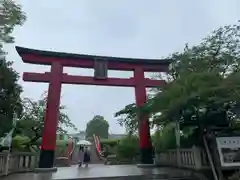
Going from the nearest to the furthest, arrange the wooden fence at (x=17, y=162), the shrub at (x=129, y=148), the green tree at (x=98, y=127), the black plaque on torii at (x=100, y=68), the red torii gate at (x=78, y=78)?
the wooden fence at (x=17, y=162), the red torii gate at (x=78, y=78), the black plaque on torii at (x=100, y=68), the shrub at (x=129, y=148), the green tree at (x=98, y=127)

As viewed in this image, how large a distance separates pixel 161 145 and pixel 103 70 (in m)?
5.12

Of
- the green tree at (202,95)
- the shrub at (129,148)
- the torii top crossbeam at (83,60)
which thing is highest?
the torii top crossbeam at (83,60)

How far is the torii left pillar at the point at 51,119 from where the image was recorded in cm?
1042

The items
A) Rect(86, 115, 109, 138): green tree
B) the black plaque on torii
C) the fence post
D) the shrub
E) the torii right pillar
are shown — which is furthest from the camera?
Rect(86, 115, 109, 138): green tree

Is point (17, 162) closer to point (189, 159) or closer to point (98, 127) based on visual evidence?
point (189, 159)

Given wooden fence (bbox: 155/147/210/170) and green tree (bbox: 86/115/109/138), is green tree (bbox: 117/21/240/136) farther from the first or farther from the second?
green tree (bbox: 86/115/109/138)

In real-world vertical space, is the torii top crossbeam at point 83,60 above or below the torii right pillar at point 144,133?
above

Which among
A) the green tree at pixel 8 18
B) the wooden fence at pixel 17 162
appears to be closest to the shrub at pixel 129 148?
the wooden fence at pixel 17 162

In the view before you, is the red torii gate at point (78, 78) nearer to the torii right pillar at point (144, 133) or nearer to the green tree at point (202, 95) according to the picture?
the torii right pillar at point (144, 133)

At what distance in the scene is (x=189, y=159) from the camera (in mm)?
8703

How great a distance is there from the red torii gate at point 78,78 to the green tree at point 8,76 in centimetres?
141

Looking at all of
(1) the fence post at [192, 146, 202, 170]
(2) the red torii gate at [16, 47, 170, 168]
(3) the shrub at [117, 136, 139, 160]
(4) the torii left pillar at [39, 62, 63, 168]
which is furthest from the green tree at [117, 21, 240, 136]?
(3) the shrub at [117, 136, 139, 160]

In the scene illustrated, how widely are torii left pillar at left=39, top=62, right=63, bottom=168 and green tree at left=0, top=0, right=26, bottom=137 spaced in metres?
1.42

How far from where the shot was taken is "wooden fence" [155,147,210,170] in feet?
26.1
